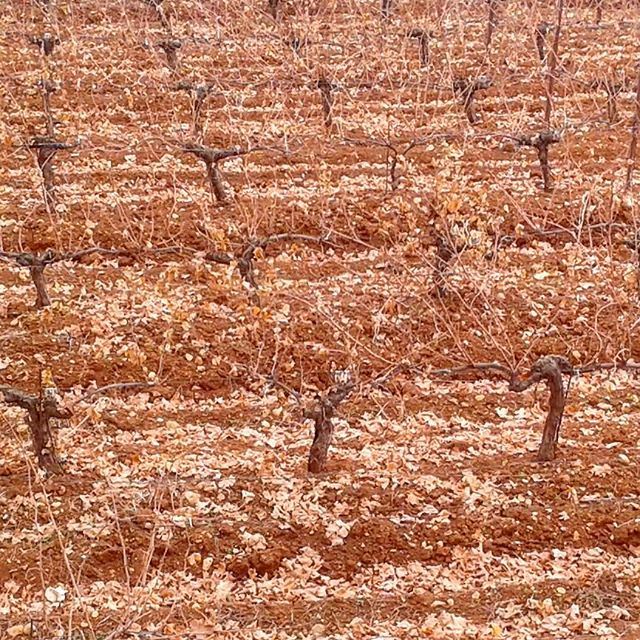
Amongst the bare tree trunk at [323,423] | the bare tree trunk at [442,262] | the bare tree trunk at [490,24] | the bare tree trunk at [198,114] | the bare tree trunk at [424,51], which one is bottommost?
the bare tree trunk at [323,423]

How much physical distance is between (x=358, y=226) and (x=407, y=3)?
8.19m

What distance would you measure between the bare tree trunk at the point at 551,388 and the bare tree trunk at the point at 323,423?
1.08 metres

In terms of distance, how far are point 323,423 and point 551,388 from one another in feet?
4.59

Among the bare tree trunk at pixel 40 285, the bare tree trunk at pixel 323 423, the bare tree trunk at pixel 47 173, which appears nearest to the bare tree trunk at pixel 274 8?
the bare tree trunk at pixel 47 173

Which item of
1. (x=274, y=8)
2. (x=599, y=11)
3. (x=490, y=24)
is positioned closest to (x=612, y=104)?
(x=490, y=24)

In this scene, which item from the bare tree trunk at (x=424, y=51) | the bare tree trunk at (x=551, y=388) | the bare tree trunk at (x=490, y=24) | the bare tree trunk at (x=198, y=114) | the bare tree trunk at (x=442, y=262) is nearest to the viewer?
the bare tree trunk at (x=551, y=388)

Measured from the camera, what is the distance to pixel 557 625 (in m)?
4.61

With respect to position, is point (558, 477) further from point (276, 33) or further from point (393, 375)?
point (276, 33)

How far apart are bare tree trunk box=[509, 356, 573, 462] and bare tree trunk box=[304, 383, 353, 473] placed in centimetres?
108

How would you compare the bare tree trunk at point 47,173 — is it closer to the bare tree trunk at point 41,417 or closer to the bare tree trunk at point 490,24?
the bare tree trunk at point 41,417

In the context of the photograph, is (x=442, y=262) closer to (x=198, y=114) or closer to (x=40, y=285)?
(x=40, y=285)

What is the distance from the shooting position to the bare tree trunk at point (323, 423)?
5441 millimetres

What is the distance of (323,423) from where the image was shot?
5.57 metres

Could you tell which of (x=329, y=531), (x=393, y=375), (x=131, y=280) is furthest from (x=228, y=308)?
(x=329, y=531)
